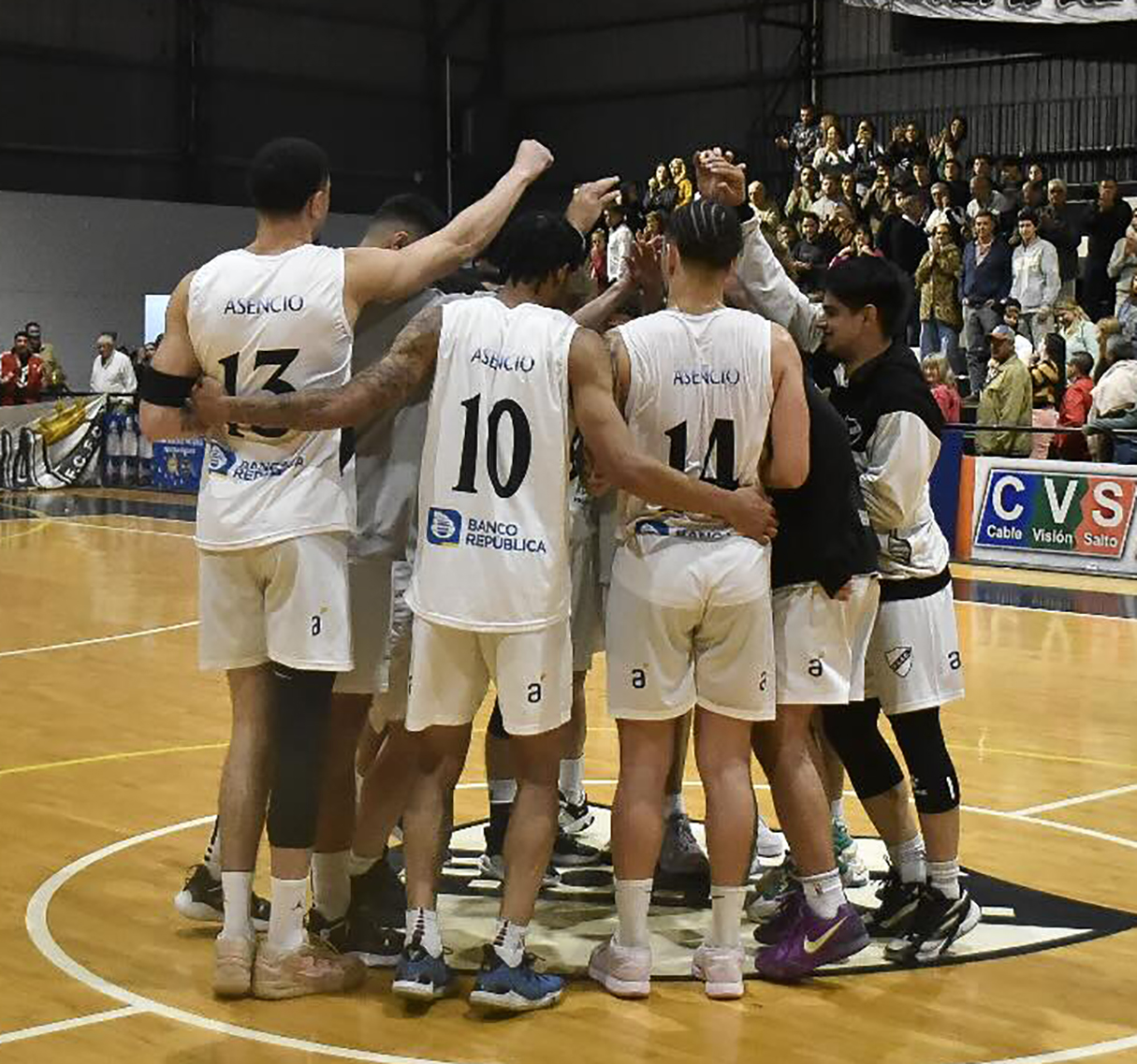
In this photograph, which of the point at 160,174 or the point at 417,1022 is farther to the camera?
the point at 160,174

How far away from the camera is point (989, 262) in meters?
19.1

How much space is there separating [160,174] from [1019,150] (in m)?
13.4

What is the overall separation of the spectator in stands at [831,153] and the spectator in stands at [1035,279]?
12.3 feet

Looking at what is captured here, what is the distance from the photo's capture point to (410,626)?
19.3 ft

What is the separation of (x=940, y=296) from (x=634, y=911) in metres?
14.8

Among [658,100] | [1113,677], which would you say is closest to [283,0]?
[658,100]

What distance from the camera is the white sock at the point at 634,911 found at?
18.1 ft

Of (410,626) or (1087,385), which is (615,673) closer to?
(410,626)

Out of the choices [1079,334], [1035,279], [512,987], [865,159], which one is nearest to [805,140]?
[865,159]

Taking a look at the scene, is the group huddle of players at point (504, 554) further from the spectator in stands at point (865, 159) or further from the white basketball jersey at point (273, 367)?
the spectator in stands at point (865, 159)

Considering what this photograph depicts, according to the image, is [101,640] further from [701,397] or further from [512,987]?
[701,397]

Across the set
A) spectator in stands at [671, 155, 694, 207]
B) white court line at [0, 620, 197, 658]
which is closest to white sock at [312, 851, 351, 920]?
white court line at [0, 620, 197, 658]

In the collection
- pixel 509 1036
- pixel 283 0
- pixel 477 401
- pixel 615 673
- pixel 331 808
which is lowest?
pixel 509 1036

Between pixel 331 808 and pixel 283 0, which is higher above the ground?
pixel 283 0
